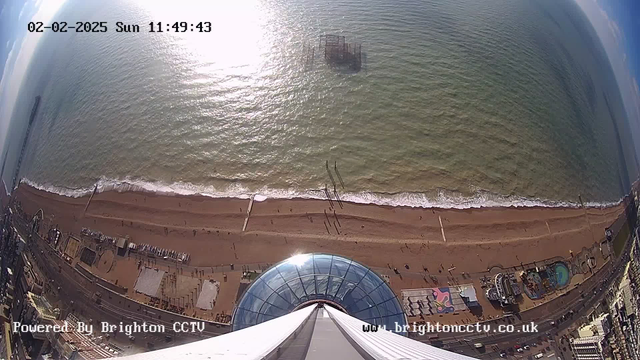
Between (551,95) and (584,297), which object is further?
(551,95)

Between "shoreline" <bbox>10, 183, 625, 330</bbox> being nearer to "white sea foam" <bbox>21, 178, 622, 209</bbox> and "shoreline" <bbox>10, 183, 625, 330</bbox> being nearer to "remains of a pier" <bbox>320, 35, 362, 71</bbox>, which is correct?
"white sea foam" <bbox>21, 178, 622, 209</bbox>

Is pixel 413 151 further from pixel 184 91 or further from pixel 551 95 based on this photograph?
pixel 184 91

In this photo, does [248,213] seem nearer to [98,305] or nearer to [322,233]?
[322,233]

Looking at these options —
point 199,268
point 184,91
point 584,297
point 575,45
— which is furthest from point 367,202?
point 575,45

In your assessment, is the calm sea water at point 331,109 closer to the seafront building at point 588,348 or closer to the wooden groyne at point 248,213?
the wooden groyne at point 248,213
